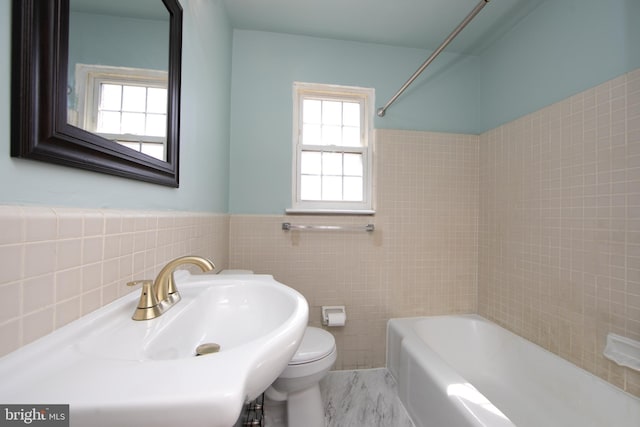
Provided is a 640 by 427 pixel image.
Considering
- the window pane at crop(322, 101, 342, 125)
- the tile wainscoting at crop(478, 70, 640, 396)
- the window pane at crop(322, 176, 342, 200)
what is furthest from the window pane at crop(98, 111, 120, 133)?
the tile wainscoting at crop(478, 70, 640, 396)

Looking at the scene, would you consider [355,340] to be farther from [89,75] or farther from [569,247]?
[89,75]

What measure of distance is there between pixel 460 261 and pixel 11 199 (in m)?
2.20

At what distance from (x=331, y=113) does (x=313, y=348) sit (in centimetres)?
160

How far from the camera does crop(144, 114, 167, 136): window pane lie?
2.42 feet

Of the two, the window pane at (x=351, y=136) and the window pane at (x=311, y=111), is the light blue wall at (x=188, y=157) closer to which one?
the window pane at (x=311, y=111)

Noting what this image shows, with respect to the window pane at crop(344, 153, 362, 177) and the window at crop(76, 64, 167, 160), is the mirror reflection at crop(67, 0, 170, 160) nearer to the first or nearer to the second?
the window at crop(76, 64, 167, 160)

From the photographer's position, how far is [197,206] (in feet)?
3.68

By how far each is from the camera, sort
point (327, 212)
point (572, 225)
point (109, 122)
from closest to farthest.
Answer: point (109, 122)
point (572, 225)
point (327, 212)

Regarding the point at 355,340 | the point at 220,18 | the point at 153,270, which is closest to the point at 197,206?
the point at 153,270

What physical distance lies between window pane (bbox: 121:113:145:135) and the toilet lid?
1101 mm

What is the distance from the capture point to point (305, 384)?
1160 mm

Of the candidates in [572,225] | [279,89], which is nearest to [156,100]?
[279,89]

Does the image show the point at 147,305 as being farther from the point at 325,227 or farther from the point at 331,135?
the point at 331,135

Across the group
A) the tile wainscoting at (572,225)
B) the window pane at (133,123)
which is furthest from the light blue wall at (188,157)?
the tile wainscoting at (572,225)
